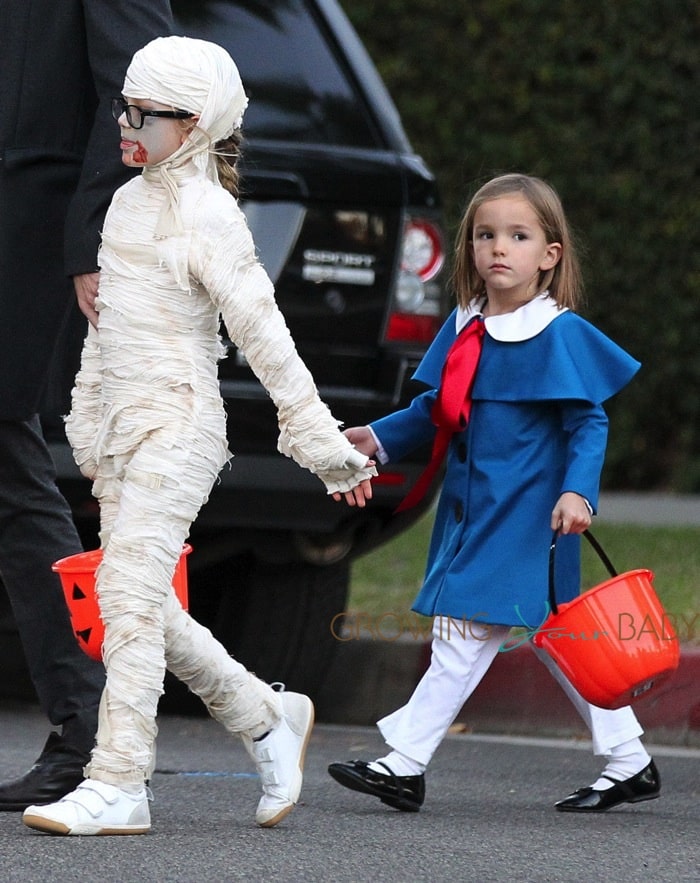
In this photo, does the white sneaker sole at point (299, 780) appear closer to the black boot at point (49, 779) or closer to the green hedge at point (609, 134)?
the black boot at point (49, 779)

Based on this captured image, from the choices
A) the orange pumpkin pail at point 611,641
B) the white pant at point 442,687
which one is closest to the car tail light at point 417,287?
the white pant at point 442,687

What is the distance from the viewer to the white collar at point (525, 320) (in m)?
3.83

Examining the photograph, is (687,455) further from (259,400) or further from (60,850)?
(60,850)

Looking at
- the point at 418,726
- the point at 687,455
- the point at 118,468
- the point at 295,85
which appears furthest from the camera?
the point at 687,455

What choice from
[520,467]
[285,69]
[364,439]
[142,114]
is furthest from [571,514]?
[285,69]

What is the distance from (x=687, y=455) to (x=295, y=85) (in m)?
5.36

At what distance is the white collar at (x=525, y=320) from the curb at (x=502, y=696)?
52.8 inches

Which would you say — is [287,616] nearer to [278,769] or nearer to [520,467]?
[520,467]

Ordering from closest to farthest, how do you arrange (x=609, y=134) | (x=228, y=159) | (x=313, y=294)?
(x=228, y=159) → (x=313, y=294) → (x=609, y=134)

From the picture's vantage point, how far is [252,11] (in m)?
4.89

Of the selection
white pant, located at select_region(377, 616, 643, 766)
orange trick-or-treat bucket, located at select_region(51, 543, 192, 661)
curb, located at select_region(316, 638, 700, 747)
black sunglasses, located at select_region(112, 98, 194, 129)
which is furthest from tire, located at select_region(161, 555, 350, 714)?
black sunglasses, located at select_region(112, 98, 194, 129)

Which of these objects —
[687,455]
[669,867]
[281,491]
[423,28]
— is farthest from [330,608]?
[423,28]

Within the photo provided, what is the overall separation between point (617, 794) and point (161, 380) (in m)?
Answer: 1.34

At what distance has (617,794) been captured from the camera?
3.89 m
